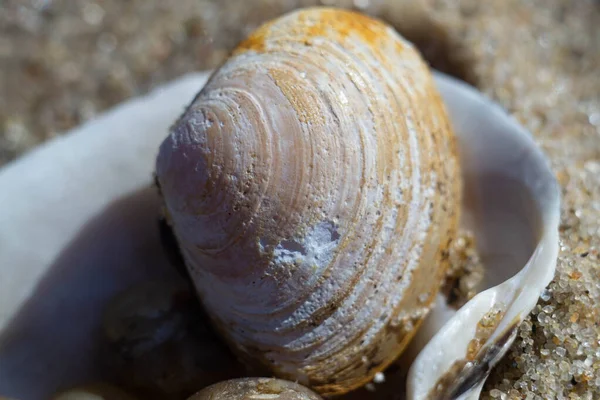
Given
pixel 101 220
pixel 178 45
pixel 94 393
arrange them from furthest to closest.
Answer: pixel 178 45
pixel 101 220
pixel 94 393

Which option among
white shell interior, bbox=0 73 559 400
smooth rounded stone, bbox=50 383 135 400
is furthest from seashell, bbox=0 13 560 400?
smooth rounded stone, bbox=50 383 135 400

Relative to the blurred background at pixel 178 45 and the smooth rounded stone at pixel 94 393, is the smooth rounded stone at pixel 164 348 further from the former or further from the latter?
the blurred background at pixel 178 45

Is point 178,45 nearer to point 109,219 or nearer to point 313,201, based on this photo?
point 109,219

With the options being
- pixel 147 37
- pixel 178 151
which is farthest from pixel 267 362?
pixel 147 37

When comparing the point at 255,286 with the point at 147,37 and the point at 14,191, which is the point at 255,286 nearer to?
the point at 14,191

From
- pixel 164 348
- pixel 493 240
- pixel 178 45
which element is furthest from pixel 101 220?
pixel 493 240
